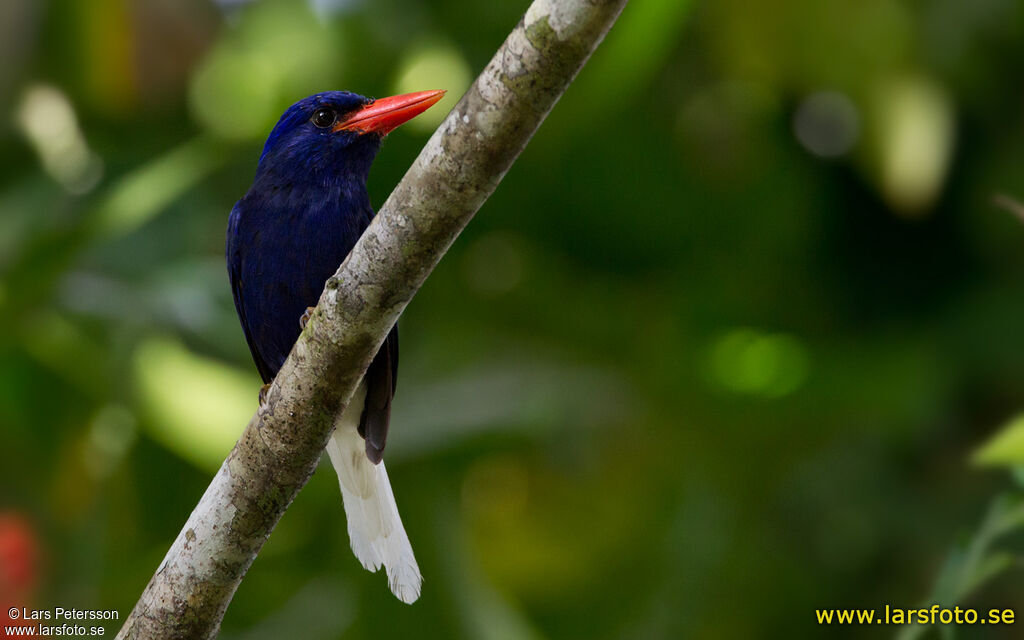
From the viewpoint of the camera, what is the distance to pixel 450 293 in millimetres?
5051

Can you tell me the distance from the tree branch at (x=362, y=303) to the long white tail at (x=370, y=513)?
0.63 metres

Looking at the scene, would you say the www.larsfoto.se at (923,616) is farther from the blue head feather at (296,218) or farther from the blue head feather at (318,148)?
the blue head feather at (318,148)

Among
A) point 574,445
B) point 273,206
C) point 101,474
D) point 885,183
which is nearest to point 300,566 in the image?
point 101,474

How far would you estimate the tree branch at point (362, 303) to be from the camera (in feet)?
5.71

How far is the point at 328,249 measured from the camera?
9.82 ft

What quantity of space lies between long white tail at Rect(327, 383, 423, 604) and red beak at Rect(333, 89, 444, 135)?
665mm

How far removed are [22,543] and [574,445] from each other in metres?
2.05

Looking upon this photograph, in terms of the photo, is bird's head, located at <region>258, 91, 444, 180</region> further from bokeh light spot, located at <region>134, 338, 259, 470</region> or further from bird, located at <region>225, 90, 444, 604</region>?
bokeh light spot, located at <region>134, 338, 259, 470</region>

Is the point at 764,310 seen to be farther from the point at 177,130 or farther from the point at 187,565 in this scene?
the point at 187,565

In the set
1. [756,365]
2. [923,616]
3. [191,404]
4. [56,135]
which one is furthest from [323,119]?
[56,135]

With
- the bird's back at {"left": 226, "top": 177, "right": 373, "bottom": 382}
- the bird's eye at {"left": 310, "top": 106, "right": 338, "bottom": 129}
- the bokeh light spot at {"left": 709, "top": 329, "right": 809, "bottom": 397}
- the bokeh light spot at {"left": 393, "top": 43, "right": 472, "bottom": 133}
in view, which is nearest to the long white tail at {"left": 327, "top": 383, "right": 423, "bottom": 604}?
the bird's back at {"left": 226, "top": 177, "right": 373, "bottom": 382}

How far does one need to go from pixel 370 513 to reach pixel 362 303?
4.04 ft

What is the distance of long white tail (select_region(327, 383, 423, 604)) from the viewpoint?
114 inches

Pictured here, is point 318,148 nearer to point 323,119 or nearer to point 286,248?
point 323,119
